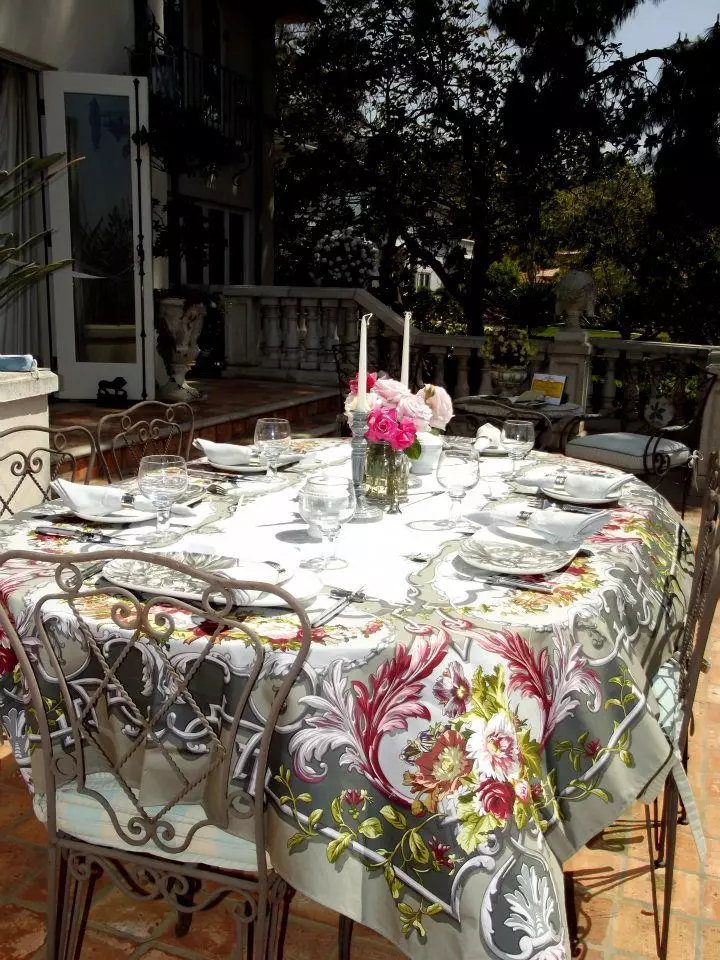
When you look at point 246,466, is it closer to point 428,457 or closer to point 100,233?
point 428,457

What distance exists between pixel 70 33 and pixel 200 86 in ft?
9.35

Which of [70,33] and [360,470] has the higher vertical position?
[70,33]

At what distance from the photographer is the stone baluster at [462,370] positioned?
7621mm

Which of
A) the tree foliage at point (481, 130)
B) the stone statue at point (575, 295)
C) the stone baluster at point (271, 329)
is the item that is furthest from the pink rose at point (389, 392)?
the tree foliage at point (481, 130)

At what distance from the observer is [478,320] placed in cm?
1198

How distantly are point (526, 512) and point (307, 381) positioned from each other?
683 cm

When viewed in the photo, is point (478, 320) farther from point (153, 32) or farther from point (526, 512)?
point (526, 512)

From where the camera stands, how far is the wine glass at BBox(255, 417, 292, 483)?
2539 mm

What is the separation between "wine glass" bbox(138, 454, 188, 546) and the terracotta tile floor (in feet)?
3.11

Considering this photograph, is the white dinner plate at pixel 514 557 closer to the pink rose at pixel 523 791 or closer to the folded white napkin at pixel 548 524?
the folded white napkin at pixel 548 524

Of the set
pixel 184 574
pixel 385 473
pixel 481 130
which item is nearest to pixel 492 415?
pixel 385 473

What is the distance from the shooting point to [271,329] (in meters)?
9.19

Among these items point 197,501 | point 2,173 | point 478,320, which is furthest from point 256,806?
point 478,320

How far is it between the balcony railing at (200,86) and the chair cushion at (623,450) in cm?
539
